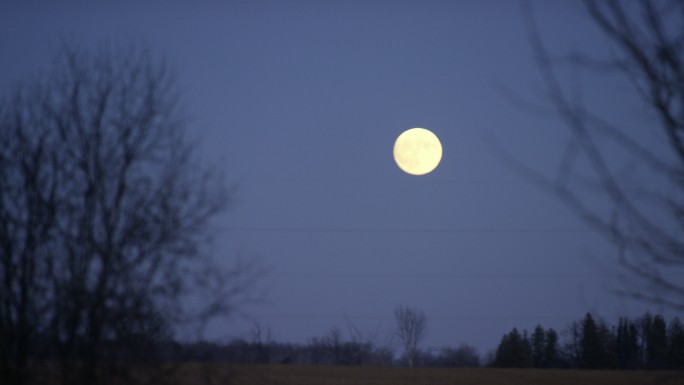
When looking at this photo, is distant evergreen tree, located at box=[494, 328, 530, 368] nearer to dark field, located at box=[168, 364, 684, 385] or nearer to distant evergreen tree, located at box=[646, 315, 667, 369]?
dark field, located at box=[168, 364, 684, 385]

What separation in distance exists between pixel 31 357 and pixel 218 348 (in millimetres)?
2887

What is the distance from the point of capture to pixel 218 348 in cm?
1291

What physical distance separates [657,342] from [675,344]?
0.41 ft

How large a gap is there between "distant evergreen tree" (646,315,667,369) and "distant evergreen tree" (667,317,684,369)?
1.7 inches

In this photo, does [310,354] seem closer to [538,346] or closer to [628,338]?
[538,346]

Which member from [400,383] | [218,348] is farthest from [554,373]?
[218,348]

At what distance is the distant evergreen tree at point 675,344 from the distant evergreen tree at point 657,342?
0.04 meters

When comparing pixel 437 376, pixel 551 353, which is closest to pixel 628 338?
pixel 437 376

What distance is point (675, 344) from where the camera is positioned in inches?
225

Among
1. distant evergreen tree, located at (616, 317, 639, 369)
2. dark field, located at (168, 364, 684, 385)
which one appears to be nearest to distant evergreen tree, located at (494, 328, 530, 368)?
dark field, located at (168, 364, 684, 385)

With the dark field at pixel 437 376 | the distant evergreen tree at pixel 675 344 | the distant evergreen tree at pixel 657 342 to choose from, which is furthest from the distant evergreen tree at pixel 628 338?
the dark field at pixel 437 376

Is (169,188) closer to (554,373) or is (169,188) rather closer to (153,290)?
(153,290)

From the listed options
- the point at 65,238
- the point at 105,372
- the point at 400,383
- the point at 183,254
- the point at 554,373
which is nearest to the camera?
the point at 105,372

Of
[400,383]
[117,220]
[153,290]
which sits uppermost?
[117,220]
